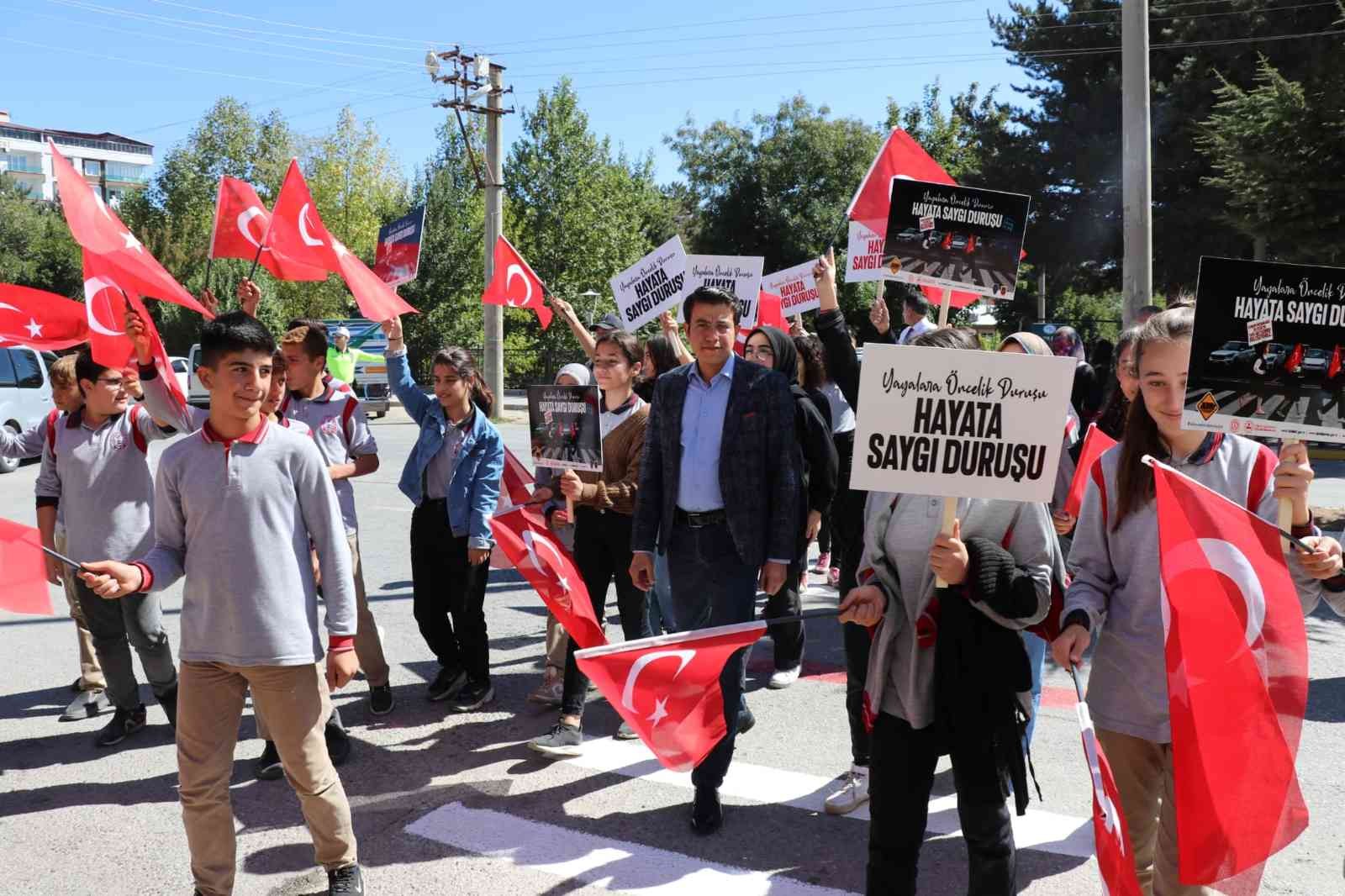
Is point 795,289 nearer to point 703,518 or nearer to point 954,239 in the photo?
point 954,239

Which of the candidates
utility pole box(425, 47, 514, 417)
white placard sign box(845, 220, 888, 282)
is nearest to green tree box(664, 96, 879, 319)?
utility pole box(425, 47, 514, 417)

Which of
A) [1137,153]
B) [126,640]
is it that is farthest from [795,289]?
[126,640]

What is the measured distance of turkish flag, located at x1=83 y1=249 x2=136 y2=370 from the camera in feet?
16.5

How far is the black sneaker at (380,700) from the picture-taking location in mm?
5867

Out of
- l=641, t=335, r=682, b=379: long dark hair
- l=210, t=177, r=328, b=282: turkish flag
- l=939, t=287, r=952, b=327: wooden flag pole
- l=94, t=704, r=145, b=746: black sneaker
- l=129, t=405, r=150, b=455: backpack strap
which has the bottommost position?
l=94, t=704, r=145, b=746: black sneaker

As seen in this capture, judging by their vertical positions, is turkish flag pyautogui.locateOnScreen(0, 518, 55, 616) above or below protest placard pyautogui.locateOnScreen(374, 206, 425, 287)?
below

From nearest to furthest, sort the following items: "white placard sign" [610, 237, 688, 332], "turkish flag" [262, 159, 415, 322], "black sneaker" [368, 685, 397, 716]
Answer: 1. "black sneaker" [368, 685, 397, 716]
2. "turkish flag" [262, 159, 415, 322]
3. "white placard sign" [610, 237, 688, 332]

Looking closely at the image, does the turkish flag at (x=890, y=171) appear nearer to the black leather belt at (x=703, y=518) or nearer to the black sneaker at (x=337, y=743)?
the black leather belt at (x=703, y=518)

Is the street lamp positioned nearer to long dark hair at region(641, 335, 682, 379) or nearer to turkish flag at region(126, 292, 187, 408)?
long dark hair at region(641, 335, 682, 379)

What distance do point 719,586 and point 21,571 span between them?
256 cm

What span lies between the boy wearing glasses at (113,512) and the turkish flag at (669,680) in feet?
9.31

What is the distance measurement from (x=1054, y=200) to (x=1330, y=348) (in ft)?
95.5

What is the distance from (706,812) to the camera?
4.34m

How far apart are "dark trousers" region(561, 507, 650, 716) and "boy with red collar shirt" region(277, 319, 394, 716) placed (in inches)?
43.1
